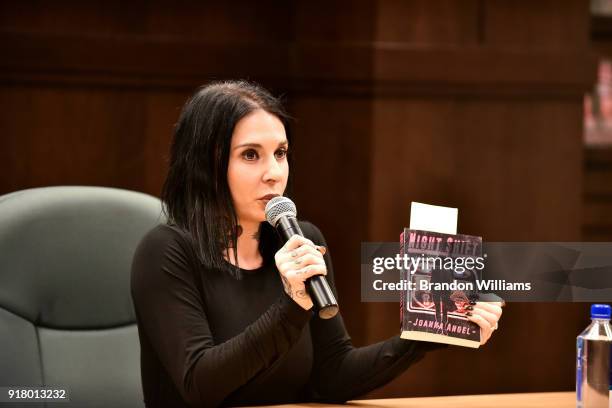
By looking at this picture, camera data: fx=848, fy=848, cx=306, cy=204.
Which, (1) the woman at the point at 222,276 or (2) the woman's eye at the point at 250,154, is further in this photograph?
(2) the woman's eye at the point at 250,154

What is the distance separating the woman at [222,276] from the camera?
149 centimetres

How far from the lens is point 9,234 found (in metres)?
1.70

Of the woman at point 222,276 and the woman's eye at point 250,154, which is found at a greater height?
the woman's eye at point 250,154

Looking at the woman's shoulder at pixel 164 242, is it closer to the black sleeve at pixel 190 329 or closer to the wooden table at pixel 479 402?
the black sleeve at pixel 190 329

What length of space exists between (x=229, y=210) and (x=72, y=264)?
38 cm

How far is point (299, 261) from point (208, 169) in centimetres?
39

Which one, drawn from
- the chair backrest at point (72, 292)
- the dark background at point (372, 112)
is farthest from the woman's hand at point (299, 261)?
the dark background at point (372, 112)

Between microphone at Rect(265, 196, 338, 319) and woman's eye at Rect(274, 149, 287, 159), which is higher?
woman's eye at Rect(274, 149, 287, 159)

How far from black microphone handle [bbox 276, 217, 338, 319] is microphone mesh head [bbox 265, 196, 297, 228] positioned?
3cm

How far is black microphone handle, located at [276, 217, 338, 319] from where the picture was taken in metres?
1.26

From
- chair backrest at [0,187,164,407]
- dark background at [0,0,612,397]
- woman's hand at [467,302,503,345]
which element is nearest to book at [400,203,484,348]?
woman's hand at [467,302,503,345]

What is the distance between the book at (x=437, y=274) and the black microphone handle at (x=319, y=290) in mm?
152

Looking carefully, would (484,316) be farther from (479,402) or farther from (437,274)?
(479,402)

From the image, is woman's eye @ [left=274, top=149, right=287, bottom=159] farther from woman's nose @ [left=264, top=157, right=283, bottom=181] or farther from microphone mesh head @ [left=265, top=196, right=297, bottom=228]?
microphone mesh head @ [left=265, top=196, right=297, bottom=228]
